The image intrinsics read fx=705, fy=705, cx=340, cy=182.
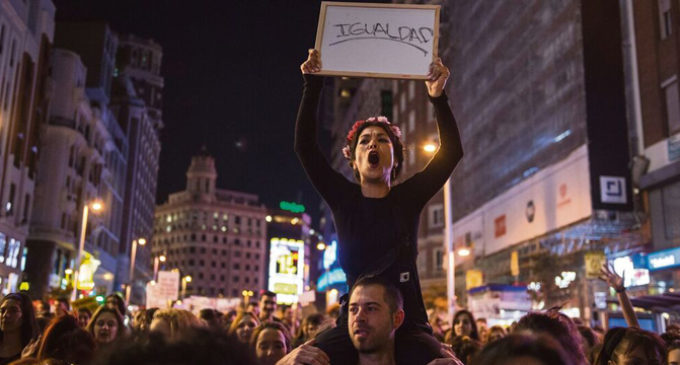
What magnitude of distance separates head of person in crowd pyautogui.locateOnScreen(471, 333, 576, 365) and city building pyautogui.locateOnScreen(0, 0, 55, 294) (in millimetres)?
39962

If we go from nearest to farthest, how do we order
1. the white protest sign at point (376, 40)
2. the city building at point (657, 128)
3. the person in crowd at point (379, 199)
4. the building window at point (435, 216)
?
the person in crowd at point (379, 199) < the white protest sign at point (376, 40) < the city building at point (657, 128) < the building window at point (435, 216)

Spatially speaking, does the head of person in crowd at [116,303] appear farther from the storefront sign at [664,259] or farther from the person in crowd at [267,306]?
the storefront sign at [664,259]

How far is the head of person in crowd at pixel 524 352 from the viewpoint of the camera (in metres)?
2.12

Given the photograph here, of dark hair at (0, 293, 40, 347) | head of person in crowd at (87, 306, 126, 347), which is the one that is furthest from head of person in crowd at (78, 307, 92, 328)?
dark hair at (0, 293, 40, 347)

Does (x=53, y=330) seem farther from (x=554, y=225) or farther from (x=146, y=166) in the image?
(x=146, y=166)

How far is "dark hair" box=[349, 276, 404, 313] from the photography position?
131 inches

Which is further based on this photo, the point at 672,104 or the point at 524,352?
the point at 672,104

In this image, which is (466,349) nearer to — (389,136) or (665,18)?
(389,136)

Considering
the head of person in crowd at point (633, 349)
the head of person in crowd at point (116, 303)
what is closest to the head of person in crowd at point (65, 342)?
the head of person in crowd at point (116, 303)

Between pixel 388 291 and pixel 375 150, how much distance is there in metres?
0.89

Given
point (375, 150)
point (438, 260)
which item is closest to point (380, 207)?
point (375, 150)

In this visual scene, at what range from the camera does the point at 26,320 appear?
7031mm

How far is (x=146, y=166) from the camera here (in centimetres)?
9888

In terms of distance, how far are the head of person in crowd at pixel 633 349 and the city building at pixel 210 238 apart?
527 feet
